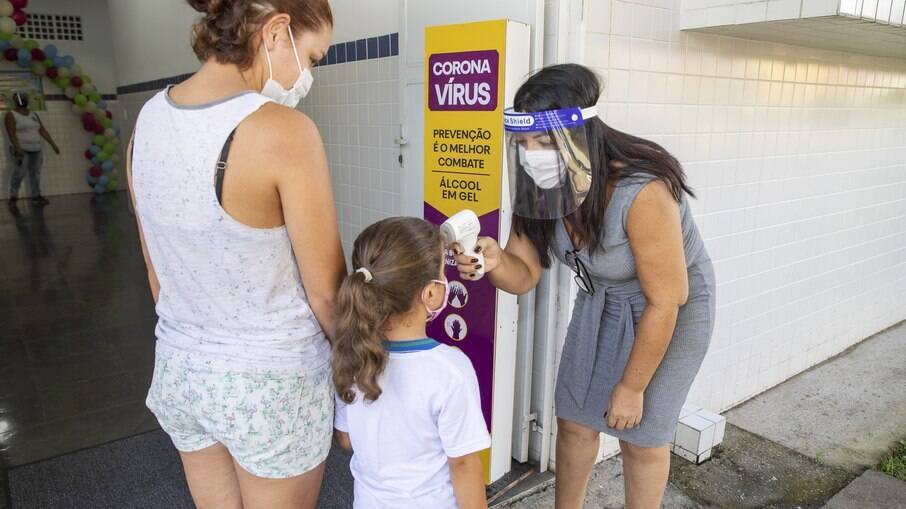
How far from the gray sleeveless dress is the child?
56 centimetres

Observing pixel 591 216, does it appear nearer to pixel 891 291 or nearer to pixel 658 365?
pixel 658 365

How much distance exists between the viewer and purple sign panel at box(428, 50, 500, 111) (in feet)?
7.00

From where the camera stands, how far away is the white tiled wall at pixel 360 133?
3164mm

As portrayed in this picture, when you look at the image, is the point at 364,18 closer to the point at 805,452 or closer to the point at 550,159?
the point at 550,159

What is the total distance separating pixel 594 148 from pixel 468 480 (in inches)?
32.7

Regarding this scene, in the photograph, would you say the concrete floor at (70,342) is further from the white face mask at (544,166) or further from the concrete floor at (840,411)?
the concrete floor at (840,411)

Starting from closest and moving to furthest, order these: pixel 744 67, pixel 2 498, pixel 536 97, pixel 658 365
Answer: pixel 536 97 → pixel 658 365 → pixel 2 498 → pixel 744 67

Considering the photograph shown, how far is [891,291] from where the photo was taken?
452cm

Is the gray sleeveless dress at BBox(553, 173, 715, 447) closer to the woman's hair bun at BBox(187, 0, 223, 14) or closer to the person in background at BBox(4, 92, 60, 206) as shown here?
the woman's hair bun at BBox(187, 0, 223, 14)

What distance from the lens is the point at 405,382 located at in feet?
4.34

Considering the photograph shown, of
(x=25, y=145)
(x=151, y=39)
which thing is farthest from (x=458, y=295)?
(x=25, y=145)

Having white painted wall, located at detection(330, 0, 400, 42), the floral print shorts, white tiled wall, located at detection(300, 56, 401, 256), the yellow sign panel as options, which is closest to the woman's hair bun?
the floral print shorts

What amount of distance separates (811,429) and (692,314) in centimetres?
196

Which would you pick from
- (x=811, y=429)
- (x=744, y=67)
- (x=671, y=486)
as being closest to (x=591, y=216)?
(x=671, y=486)
